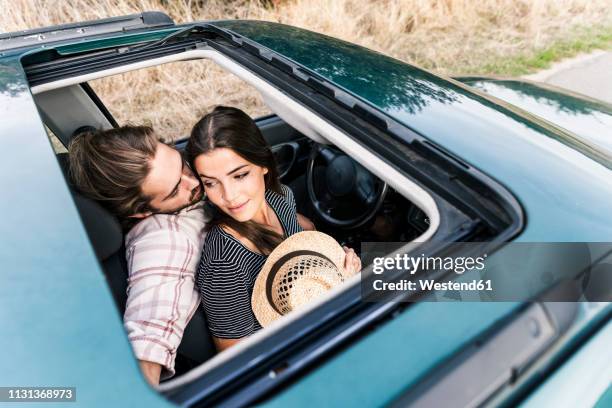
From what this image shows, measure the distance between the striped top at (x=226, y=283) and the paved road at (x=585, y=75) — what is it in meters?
4.51

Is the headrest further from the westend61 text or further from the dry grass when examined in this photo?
the dry grass

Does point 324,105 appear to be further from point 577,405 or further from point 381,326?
point 577,405

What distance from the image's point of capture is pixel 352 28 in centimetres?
587

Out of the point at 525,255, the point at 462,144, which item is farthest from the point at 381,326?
the point at 462,144

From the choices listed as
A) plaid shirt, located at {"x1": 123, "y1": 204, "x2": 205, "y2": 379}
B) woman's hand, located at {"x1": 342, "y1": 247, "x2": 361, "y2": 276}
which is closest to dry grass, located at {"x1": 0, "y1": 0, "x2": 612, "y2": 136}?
plaid shirt, located at {"x1": 123, "y1": 204, "x2": 205, "y2": 379}

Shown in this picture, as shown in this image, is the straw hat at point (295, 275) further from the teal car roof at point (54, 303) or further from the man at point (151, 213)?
the teal car roof at point (54, 303)

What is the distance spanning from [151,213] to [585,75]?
531cm

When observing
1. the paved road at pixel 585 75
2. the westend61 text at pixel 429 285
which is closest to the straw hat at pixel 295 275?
the westend61 text at pixel 429 285

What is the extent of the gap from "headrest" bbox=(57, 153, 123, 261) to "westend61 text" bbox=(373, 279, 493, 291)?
0.90 m

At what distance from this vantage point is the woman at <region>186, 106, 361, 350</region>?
56.9 inches

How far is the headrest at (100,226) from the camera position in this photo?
4.52 ft

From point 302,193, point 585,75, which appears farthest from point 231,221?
point 585,75

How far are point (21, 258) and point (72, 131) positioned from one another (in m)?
1.45

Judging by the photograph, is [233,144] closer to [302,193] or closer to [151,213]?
[151,213]
